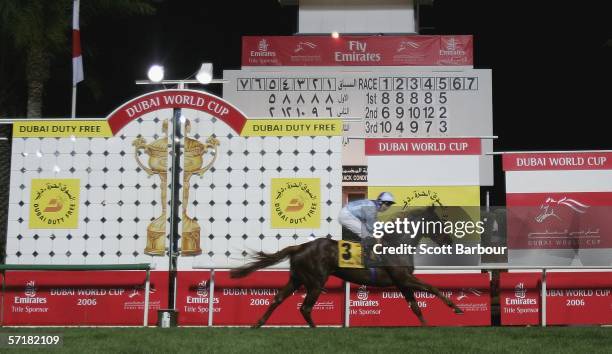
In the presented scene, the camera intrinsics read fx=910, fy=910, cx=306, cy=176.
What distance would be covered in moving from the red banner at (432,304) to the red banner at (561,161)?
61.6 inches

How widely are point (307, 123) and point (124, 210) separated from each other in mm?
2719

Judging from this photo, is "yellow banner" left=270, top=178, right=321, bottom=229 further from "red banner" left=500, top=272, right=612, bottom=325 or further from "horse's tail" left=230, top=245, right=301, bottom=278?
"red banner" left=500, top=272, right=612, bottom=325

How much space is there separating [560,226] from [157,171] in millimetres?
5343

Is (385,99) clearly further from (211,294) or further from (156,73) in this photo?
(211,294)

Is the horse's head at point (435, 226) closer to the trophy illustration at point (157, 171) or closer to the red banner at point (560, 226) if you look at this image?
the red banner at point (560, 226)

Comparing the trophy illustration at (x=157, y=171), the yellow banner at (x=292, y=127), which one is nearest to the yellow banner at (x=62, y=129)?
the trophy illustration at (x=157, y=171)

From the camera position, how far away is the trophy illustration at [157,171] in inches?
478

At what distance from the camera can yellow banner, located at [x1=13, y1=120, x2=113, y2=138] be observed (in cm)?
1239

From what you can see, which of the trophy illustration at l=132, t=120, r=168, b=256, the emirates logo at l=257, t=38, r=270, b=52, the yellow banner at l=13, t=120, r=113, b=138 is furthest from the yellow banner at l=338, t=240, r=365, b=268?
the emirates logo at l=257, t=38, r=270, b=52

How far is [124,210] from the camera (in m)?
12.2

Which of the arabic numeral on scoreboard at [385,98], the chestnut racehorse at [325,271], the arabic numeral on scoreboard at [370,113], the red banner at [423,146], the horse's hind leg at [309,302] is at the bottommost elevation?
the horse's hind leg at [309,302]

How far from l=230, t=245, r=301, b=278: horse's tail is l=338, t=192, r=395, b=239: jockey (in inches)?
28.7

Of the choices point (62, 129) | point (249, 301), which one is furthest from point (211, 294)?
point (62, 129)

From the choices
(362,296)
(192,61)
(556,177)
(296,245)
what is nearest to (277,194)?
(296,245)
